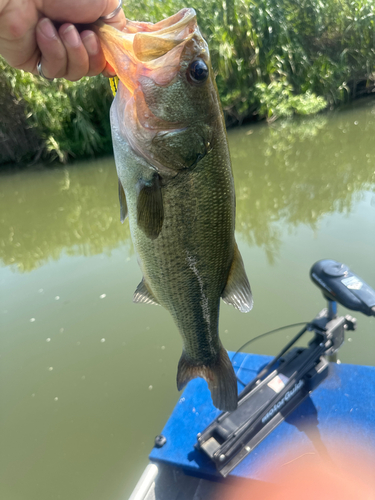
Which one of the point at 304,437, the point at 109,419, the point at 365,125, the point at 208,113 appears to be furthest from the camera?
the point at 365,125

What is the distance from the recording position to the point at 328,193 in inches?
255

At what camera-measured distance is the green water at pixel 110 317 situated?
2852 mm

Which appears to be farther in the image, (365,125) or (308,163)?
(365,125)

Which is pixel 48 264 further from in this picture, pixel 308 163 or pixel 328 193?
pixel 308 163

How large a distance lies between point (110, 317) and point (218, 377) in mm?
2902

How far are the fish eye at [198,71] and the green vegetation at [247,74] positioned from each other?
1082 centimetres

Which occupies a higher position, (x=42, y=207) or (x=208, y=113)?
(x=208, y=113)

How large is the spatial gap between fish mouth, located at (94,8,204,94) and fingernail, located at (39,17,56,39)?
0.27 meters

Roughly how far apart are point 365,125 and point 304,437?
1095cm

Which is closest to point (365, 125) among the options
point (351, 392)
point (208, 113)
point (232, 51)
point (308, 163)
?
point (308, 163)

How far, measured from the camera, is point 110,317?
13.5ft

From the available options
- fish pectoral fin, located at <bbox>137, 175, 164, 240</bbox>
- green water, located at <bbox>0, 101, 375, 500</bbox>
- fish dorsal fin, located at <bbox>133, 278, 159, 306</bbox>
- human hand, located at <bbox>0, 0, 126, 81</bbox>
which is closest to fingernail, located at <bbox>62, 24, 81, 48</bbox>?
human hand, located at <bbox>0, 0, 126, 81</bbox>

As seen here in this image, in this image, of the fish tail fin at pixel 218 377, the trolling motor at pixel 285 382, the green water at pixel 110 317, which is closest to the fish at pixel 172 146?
the fish tail fin at pixel 218 377

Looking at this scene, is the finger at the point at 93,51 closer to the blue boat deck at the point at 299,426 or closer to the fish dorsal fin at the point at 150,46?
the fish dorsal fin at the point at 150,46
